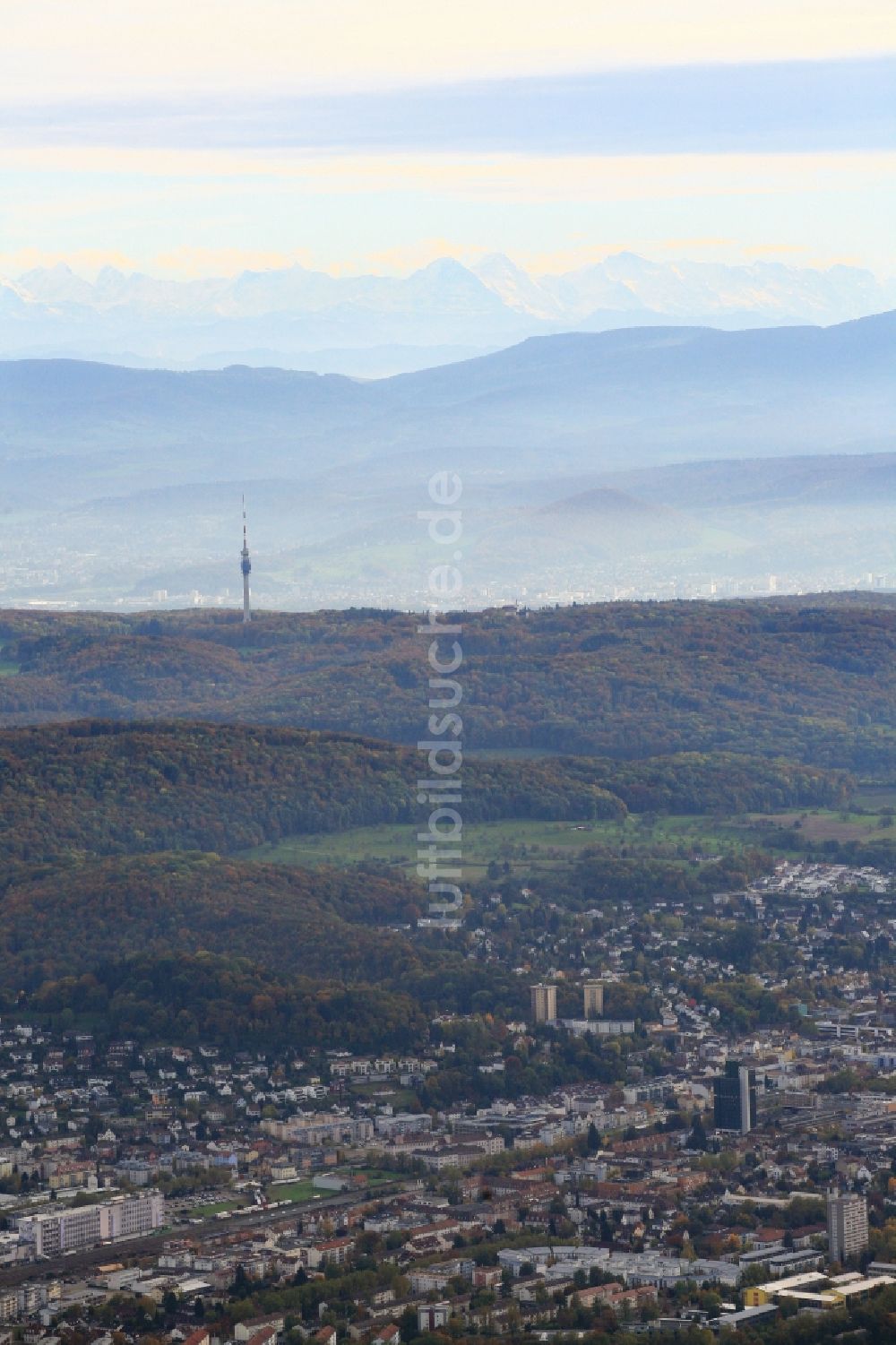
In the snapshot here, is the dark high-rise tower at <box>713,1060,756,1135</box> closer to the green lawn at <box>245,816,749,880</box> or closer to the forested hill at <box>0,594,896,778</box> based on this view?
the green lawn at <box>245,816,749,880</box>

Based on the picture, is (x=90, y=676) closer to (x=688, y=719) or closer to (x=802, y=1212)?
(x=688, y=719)

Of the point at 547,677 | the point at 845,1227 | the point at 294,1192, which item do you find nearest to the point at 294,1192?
the point at 294,1192

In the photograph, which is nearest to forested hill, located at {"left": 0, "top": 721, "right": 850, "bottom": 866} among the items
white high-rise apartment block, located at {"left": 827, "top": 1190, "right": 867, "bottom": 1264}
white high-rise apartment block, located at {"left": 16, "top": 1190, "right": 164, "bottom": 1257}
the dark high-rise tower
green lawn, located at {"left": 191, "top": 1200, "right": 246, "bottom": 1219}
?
the dark high-rise tower

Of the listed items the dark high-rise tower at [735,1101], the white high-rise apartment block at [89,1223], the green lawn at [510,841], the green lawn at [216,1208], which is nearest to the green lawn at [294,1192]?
the green lawn at [216,1208]

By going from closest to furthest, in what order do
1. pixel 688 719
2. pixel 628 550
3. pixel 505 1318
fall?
pixel 505 1318
pixel 688 719
pixel 628 550

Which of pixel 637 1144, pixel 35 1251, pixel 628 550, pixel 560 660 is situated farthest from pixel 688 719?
pixel 628 550

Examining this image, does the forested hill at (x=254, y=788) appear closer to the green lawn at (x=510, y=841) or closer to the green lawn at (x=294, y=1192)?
the green lawn at (x=510, y=841)
